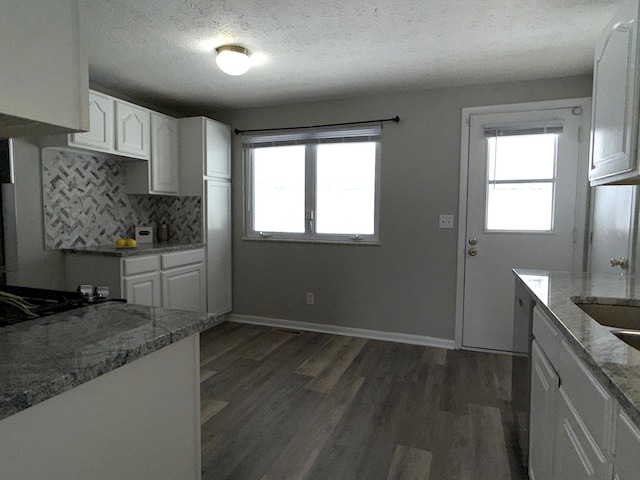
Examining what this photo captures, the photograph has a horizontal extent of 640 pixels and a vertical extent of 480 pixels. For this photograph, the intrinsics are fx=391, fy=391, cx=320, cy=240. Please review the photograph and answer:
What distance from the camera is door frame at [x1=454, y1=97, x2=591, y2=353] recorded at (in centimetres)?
307

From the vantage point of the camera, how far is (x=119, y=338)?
3.44 feet

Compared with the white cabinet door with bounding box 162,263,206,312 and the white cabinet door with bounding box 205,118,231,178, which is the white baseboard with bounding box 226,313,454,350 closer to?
the white cabinet door with bounding box 162,263,206,312

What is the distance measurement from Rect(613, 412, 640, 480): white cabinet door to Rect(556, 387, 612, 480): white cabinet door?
6cm

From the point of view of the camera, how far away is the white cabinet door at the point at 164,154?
3590 mm

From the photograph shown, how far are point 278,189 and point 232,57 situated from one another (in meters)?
1.66

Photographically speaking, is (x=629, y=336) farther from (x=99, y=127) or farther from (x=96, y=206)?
(x=96, y=206)

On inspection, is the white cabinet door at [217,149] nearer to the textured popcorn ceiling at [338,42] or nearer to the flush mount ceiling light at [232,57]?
the textured popcorn ceiling at [338,42]

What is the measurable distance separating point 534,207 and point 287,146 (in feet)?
7.65

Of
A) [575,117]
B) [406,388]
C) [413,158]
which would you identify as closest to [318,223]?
[413,158]

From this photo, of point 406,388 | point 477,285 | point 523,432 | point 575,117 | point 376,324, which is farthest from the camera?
point 376,324

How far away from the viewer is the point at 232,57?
Answer: 101 inches

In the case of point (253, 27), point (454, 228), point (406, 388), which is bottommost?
point (406, 388)

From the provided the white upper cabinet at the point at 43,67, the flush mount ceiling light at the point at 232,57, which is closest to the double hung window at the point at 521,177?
the flush mount ceiling light at the point at 232,57

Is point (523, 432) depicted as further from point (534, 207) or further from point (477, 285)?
point (534, 207)
